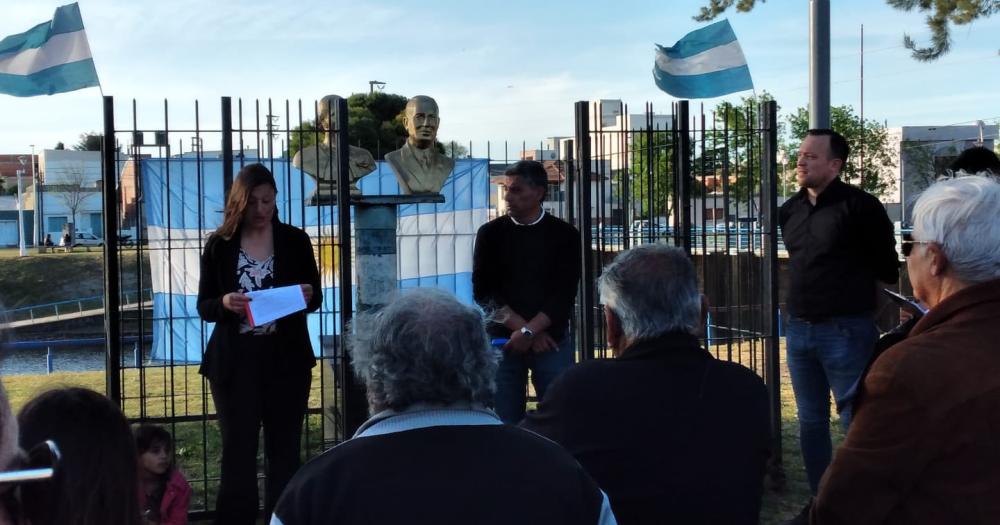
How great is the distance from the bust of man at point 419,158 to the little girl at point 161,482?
2.64 m

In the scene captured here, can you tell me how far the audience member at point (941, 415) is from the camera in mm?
1998

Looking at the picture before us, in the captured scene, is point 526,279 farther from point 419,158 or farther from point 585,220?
point 419,158

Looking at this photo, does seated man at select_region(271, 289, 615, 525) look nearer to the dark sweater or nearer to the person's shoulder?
the person's shoulder

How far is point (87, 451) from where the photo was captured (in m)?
1.58

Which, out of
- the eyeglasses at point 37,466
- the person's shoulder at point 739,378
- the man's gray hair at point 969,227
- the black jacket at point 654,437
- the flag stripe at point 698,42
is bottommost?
the black jacket at point 654,437

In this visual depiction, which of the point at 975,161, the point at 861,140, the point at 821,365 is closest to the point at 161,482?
the point at 821,365

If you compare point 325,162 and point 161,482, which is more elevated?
point 325,162

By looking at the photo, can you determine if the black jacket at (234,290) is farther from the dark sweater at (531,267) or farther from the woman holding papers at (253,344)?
the dark sweater at (531,267)

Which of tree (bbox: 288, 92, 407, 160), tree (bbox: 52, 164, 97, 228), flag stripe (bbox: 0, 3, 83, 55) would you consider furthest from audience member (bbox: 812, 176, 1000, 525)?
tree (bbox: 52, 164, 97, 228)

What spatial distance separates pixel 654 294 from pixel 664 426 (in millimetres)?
371

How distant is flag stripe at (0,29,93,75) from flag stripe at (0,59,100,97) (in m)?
0.03

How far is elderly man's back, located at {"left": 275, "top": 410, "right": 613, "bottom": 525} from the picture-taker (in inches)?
69.3

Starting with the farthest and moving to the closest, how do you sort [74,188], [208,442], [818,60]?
[74,188]
[208,442]
[818,60]

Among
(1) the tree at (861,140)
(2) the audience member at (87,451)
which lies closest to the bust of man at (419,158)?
(2) the audience member at (87,451)
